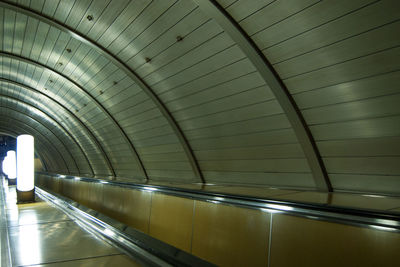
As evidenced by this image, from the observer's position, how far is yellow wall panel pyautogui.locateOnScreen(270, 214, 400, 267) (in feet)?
8.87

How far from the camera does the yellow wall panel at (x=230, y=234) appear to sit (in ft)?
12.9

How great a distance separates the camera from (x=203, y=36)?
22.0ft

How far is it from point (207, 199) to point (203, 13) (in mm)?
3609

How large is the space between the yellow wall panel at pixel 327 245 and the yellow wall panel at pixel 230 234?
0.83 feet

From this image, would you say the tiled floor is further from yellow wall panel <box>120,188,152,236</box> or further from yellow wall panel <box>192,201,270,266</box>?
yellow wall panel <box>120,188,152,236</box>

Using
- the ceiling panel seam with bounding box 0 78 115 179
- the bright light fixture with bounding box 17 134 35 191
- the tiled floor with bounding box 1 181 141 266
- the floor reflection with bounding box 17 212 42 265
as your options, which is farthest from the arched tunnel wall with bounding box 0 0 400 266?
the ceiling panel seam with bounding box 0 78 115 179

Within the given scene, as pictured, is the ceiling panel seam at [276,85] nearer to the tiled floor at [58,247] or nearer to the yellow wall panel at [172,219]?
the yellow wall panel at [172,219]

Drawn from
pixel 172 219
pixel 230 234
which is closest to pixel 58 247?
pixel 230 234

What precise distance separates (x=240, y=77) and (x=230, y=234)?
3621 mm

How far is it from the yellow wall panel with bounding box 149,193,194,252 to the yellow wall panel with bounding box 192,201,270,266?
0.25 meters

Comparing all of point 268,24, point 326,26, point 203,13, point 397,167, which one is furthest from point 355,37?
point 203,13

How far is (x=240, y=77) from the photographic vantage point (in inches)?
270

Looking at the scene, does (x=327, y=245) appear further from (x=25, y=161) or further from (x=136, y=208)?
(x=25, y=161)

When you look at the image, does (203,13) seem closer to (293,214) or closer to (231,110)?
(231,110)
